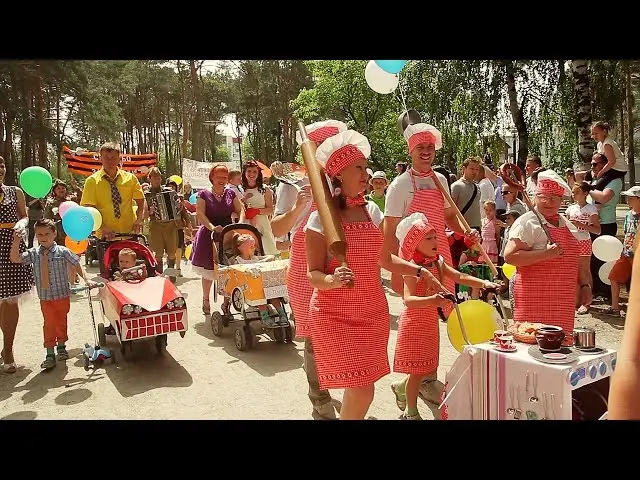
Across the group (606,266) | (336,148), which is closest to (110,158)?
(336,148)

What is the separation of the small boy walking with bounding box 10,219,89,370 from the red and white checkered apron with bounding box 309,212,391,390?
3.04m

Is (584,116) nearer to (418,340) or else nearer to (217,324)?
(217,324)

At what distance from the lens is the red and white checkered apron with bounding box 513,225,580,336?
3.50 m

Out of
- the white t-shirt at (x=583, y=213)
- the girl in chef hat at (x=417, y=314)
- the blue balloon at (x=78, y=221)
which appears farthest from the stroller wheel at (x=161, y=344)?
the white t-shirt at (x=583, y=213)

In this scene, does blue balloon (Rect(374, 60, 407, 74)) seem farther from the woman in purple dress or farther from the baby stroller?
the woman in purple dress

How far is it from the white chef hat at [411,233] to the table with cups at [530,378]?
0.82 meters

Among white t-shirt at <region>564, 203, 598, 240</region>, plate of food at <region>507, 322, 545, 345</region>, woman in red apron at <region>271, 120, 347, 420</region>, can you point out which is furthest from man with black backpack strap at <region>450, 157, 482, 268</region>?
plate of food at <region>507, 322, 545, 345</region>

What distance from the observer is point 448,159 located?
60.0 feet

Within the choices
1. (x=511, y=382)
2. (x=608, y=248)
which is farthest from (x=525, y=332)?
(x=608, y=248)

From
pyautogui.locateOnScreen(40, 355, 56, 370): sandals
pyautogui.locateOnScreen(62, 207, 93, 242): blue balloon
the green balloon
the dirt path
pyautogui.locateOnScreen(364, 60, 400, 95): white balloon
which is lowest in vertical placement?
the dirt path

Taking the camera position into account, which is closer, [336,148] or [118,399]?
[336,148]

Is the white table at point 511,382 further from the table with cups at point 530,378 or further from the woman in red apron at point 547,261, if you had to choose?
the woman in red apron at point 547,261

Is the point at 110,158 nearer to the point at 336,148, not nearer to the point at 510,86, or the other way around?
the point at 336,148
